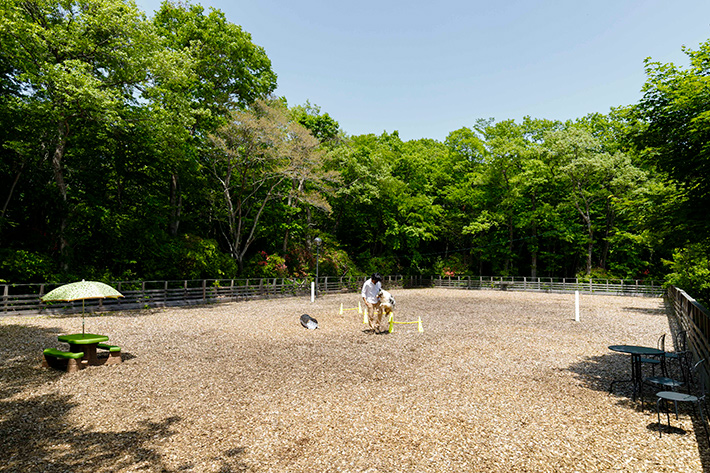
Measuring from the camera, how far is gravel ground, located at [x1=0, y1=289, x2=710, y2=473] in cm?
434

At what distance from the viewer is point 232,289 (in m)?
22.4

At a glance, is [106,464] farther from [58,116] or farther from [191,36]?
[191,36]

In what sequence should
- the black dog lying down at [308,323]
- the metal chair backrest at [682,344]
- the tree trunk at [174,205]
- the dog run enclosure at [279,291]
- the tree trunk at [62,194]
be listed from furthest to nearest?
the tree trunk at [174,205] → the tree trunk at [62,194] → the black dog lying down at [308,323] → the dog run enclosure at [279,291] → the metal chair backrest at [682,344]

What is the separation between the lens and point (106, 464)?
4172mm

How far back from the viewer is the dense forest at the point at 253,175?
1418cm

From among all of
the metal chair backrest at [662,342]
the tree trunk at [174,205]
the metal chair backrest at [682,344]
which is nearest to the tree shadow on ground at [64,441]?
the metal chair backrest at [662,342]

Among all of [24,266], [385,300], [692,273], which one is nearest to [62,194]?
[24,266]

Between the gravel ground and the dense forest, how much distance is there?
13.3 ft

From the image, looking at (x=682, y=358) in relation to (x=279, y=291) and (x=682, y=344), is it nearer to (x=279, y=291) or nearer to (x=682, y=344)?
(x=682, y=344)

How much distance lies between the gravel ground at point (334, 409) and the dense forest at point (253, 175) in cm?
406

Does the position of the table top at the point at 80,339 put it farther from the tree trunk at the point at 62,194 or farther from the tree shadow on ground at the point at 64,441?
the tree trunk at the point at 62,194

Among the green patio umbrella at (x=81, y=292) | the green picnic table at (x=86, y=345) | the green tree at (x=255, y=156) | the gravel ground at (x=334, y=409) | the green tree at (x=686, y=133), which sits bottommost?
the gravel ground at (x=334, y=409)

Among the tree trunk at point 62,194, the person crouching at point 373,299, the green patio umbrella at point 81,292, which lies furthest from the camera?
the tree trunk at point 62,194

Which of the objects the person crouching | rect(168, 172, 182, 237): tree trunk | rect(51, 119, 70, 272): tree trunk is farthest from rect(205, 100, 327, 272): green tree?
the person crouching
